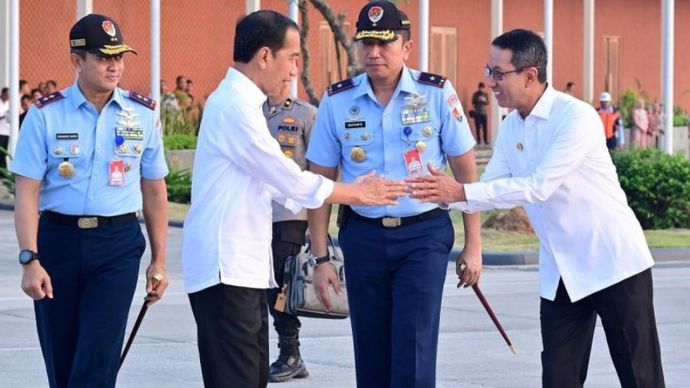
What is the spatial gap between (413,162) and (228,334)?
4.37 ft

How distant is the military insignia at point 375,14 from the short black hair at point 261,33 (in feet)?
2.85

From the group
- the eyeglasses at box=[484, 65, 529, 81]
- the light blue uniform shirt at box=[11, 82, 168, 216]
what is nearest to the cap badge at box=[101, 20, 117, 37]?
the light blue uniform shirt at box=[11, 82, 168, 216]

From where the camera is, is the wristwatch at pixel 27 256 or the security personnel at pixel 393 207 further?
the security personnel at pixel 393 207

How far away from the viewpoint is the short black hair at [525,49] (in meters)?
6.67

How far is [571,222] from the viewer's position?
263 inches

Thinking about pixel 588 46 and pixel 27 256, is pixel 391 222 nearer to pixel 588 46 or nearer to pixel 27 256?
pixel 27 256

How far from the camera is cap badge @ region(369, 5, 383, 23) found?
698 centimetres

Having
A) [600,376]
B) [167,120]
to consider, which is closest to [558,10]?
[167,120]

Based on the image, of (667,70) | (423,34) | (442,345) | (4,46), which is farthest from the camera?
(4,46)

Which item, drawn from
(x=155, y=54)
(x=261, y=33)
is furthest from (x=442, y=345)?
(x=155, y=54)

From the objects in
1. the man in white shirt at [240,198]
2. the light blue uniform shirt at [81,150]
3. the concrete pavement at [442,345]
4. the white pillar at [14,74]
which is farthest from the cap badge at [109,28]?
the white pillar at [14,74]

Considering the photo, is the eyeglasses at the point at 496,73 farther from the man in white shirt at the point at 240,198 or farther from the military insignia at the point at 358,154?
the man in white shirt at the point at 240,198

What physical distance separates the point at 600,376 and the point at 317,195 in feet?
13.4

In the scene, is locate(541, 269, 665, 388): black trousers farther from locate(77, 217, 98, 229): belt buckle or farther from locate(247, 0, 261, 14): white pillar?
locate(247, 0, 261, 14): white pillar
